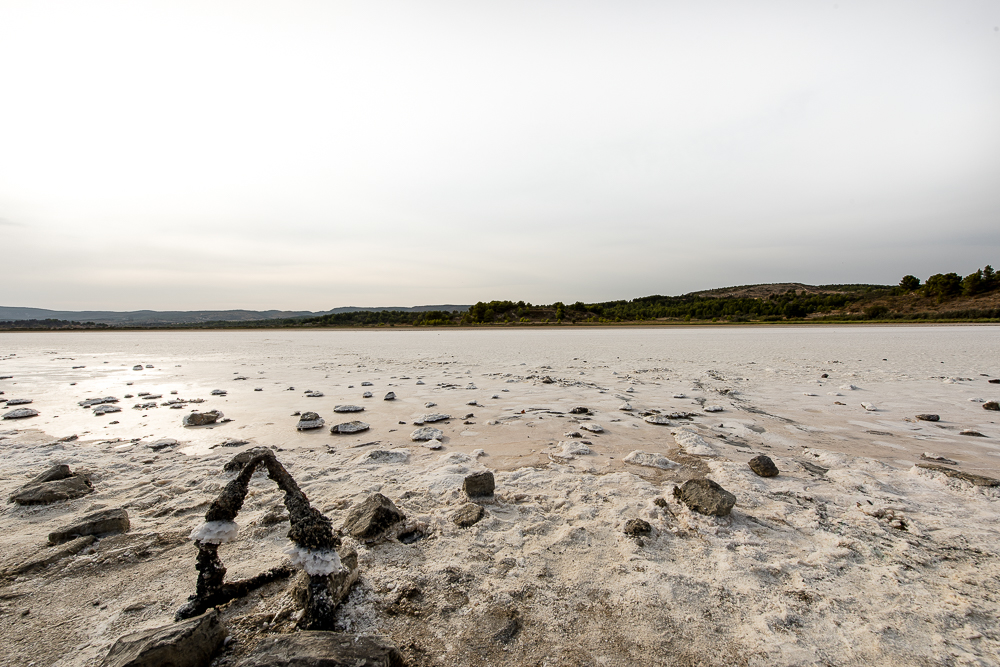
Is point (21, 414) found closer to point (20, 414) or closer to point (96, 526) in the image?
point (20, 414)

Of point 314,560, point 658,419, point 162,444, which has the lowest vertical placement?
point 658,419

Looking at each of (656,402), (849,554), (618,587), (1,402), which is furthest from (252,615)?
(1,402)

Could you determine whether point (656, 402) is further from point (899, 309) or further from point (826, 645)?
point (899, 309)

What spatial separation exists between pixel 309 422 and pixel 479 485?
3.13 meters

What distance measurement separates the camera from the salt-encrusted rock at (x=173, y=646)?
1502 mm

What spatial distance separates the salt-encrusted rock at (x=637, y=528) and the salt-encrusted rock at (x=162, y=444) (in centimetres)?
438

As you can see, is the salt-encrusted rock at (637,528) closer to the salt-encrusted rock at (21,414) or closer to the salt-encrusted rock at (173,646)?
the salt-encrusted rock at (173,646)

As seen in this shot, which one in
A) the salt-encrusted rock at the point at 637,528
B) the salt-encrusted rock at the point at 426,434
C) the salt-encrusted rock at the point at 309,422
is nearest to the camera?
the salt-encrusted rock at the point at 637,528

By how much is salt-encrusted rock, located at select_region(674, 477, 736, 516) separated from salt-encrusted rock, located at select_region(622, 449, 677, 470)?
31.3 inches

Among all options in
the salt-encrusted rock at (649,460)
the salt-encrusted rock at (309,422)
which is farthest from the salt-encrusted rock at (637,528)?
the salt-encrusted rock at (309,422)

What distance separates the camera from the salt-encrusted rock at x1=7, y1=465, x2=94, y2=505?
3.08 m

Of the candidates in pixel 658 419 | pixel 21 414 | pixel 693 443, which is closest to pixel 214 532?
pixel 693 443

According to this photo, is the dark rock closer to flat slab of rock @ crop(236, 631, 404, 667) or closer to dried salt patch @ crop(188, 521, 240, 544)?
flat slab of rock @ crop(236, 631, 404, 667)

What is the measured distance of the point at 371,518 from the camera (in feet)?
8.81
